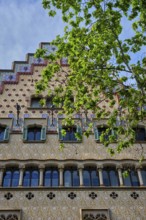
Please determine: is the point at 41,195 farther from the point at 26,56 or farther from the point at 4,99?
the point at 26,56

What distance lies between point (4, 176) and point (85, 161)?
2957 mm

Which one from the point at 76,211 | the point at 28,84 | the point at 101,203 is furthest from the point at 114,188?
the point at 28,84

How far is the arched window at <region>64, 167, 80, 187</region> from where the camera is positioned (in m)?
13.3

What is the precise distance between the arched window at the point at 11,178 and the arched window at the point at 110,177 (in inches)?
123

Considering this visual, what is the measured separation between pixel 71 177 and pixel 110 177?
140 cm

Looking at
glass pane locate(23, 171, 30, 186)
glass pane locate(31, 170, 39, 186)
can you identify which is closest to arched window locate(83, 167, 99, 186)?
glass pane locate(31, 170, 39, 186)

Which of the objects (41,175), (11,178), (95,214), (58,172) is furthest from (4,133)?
(95,214)

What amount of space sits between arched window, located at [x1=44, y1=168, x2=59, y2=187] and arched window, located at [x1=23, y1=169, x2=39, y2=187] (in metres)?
0.32

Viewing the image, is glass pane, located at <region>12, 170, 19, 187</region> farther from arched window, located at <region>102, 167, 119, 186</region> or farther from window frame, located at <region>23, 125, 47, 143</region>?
arched window, located at <region>102, 167, 119, 186</region>

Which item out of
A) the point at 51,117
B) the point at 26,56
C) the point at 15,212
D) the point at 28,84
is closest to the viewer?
the point at 15,212

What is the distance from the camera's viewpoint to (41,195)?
12711mm

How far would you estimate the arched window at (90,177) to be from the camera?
13.3 m

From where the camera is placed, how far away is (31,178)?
13375 millimetres

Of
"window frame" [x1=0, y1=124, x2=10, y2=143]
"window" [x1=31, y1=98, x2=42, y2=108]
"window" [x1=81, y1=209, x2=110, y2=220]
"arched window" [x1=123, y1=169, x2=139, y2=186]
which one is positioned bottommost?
"window" [x1=81, y1=209, x2=110, y2=220]
